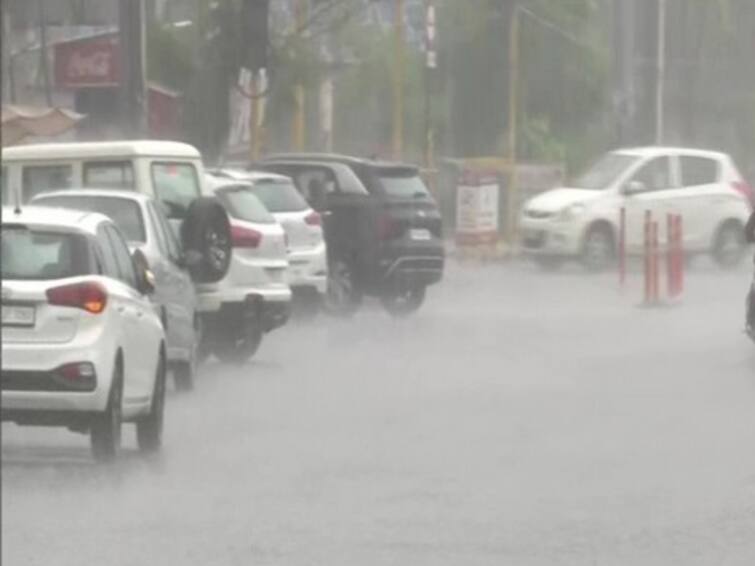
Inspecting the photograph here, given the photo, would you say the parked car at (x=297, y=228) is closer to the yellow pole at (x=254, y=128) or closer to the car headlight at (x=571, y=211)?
the yellow pole at (x=254, y=128)

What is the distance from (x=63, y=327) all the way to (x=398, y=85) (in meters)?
26.4

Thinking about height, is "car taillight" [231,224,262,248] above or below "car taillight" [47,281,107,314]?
below

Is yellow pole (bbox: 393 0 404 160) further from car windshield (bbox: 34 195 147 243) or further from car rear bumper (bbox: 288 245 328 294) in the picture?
car windshield (bbox: 34 195 147 243)

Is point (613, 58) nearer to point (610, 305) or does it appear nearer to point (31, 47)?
point (610, 305)

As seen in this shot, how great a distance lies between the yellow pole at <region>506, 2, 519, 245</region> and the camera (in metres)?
25.3

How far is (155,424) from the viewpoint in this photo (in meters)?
12.8

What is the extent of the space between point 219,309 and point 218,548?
1154cm

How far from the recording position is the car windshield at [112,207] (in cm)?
697

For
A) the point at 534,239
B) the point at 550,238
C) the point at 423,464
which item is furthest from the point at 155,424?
the point at 534,239

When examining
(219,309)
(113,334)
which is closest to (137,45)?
(113,334)

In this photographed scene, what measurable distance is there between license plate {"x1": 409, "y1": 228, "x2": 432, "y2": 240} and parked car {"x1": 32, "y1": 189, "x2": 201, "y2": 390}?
814 cm

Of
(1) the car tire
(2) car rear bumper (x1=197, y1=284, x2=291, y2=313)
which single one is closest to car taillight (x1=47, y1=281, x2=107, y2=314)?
(1) the car tire

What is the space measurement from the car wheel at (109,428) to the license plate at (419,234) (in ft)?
70.5

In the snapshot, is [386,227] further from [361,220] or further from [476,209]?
→ [476,209]
